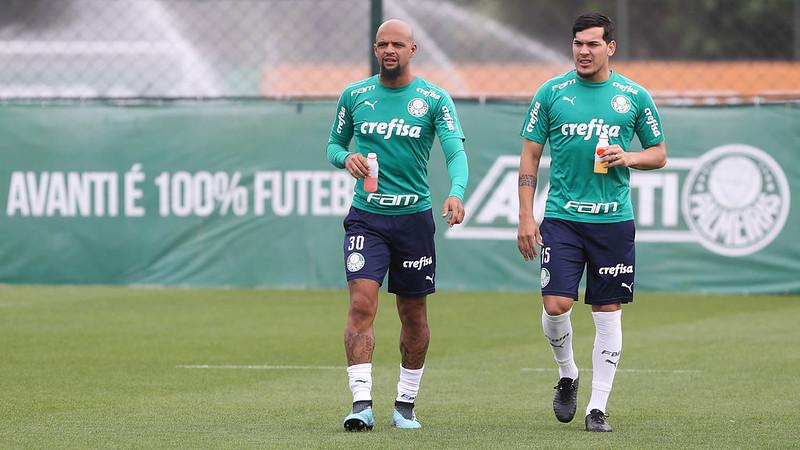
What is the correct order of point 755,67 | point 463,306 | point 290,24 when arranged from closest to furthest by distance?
point 463,306
point 755,67
point 290,24

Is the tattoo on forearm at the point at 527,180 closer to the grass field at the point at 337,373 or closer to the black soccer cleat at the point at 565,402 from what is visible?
the black soccer cleat at the point at 565,402

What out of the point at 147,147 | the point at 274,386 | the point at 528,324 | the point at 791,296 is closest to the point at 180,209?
the point at 147,147

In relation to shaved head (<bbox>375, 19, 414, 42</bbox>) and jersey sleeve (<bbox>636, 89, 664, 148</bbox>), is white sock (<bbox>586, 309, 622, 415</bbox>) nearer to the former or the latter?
jersey sleeve (<bbox>636, 89, 664, 148</bbox>)

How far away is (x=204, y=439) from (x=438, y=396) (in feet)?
7.21

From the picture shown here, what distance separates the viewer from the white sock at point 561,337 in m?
8.63

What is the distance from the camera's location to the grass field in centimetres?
827

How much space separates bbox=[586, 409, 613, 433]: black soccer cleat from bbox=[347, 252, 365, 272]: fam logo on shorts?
1410 mm

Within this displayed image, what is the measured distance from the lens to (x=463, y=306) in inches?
619

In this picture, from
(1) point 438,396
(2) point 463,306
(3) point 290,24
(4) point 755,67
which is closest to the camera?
(1) point 438,396

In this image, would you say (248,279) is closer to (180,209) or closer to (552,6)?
(180,209)

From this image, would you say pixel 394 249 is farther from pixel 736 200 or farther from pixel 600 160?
pixel 736 200

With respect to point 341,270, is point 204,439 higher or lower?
lower

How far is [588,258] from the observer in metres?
8.66

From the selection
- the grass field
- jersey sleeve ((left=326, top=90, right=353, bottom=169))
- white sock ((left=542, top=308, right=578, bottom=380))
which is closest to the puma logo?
white sock ((left=542, top=308, right=578, bottom=380))
